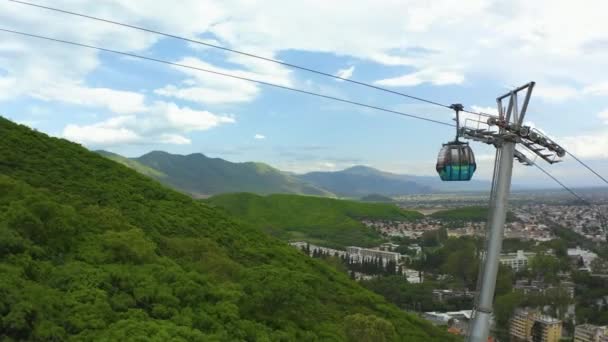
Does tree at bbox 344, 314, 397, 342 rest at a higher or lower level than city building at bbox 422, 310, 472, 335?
higher

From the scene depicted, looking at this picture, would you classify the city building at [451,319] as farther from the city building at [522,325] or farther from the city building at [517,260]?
the city building at [517,260]

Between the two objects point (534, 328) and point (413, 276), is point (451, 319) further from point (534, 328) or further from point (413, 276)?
point (413, 276)

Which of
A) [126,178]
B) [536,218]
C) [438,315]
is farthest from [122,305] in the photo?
[536,218]

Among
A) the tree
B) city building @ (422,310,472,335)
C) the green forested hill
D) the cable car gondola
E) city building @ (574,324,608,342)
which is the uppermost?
the cable car gondola

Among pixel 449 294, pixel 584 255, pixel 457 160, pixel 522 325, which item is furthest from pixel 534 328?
pixel 457 160

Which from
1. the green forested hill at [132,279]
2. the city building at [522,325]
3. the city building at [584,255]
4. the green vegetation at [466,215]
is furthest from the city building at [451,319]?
the green vegetation at [466,215]

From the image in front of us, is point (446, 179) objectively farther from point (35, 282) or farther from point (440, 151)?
point (35, 282)

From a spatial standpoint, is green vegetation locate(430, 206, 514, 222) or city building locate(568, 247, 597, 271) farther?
green vegetation locate(430, 206, 514, 222)

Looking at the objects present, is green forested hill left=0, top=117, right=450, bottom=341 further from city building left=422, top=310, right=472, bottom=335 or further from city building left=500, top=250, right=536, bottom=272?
city building left=500, top=250, right=536, bottom=272

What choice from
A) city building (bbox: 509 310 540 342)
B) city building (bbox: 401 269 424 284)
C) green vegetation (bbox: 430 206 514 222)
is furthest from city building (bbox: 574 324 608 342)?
green vegetation (bbox: 430 206 514 222)
